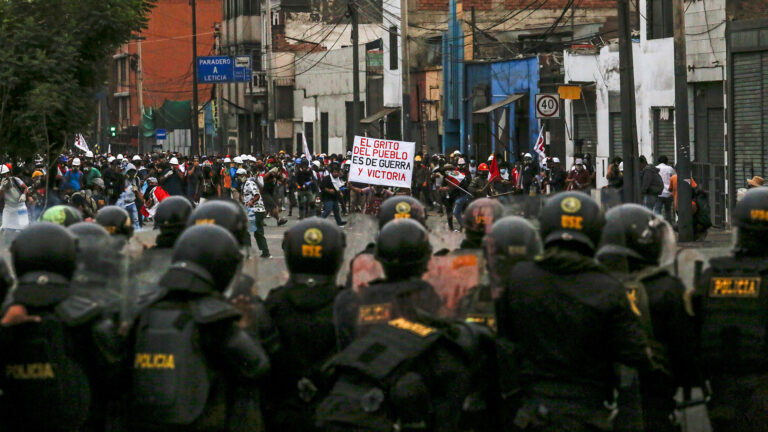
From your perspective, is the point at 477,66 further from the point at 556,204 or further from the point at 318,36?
the point at 556,204

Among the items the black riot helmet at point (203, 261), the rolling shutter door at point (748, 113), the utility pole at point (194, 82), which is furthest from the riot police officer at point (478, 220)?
the utility pole at point (194, 82)

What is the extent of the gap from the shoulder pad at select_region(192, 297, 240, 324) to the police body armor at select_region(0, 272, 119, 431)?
50cm

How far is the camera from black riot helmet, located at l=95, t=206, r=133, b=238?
8.89 meters

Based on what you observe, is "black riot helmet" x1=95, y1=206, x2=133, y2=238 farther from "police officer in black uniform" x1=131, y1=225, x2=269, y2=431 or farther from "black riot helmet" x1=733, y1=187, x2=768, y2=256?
"black riot helmet" x1=733, y1=187, x2=768, y2=256

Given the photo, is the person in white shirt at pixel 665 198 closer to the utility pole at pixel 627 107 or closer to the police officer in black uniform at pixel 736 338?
the utility pole at pixel 627 107

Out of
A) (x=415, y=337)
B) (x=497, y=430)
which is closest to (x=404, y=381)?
→ (x=415, y=337)

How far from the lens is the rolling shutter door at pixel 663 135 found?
29875 millimetres

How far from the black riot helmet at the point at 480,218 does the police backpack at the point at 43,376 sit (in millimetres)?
2567

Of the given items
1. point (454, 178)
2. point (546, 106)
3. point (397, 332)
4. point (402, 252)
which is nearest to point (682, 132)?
point (546, 106)

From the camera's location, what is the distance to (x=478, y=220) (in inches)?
296

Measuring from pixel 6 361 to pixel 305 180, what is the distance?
2904 centimetres

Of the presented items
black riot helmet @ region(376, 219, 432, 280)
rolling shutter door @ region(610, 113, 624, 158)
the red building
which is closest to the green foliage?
black riot helmet @ region(376, 219, 432, 280)

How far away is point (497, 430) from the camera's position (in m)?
5.96

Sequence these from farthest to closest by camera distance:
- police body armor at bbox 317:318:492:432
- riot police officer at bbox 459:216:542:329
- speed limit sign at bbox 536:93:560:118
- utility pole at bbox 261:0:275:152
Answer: utility pole at bbox 261:0:275:152, speed limit sign at bbox 536:93:560:118, riot police officer at bbox 459:216:542:329, police body armor at bbox 317:318:492:432
